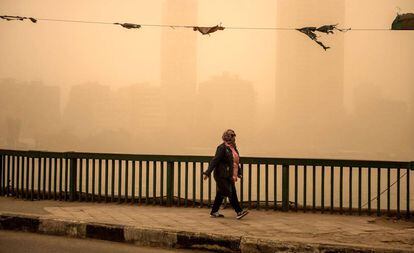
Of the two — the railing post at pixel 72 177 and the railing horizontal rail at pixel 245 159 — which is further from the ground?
the railing horizontal rail at pixel 245 159

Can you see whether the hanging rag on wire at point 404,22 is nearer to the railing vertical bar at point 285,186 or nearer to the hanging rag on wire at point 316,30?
the hanging rag on wire at point 316,30

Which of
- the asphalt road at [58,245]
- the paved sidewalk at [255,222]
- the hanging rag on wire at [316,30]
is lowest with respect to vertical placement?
the asphalt road at [58,245]

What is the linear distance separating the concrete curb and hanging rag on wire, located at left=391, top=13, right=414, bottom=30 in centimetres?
566

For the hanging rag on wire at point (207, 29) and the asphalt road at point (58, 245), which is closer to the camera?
the asphalt road at point (58, 245)

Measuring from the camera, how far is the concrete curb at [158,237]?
6.36 m

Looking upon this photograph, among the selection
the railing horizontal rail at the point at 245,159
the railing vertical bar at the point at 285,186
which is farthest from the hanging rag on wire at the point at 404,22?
the railing vertical bar at the point at 285,186

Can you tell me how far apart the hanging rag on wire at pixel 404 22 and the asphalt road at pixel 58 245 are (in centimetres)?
652

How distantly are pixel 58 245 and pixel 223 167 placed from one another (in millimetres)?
3104

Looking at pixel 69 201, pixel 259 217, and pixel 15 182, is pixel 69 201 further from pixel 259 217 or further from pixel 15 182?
pixel 259 217

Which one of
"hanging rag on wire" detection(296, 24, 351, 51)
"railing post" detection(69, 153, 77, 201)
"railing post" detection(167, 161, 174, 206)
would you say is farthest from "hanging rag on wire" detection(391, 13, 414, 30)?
"railing post" detection(69, 153, 77, 201)

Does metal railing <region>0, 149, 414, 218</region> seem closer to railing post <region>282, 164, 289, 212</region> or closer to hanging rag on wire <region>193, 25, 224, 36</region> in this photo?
railing post <region>282, 164, 289, 212</region>

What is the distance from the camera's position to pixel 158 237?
7.11m

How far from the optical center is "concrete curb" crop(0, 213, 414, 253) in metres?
6.36

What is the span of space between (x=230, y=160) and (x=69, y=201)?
153 inches
